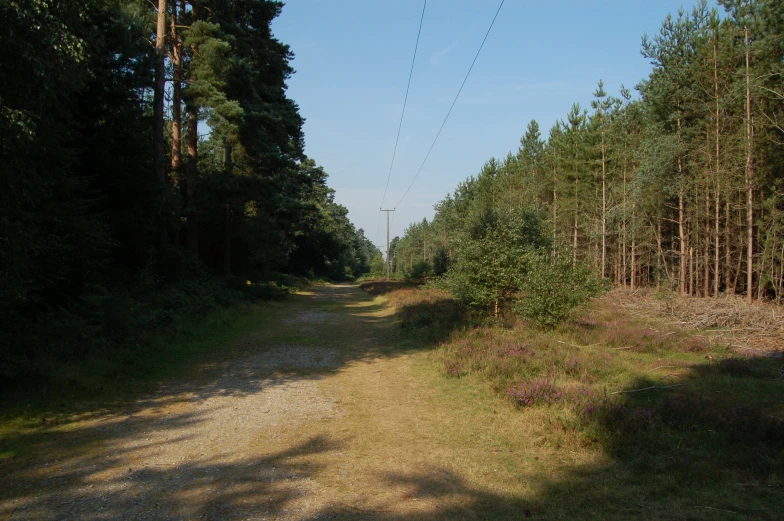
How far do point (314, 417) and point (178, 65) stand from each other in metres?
17.9

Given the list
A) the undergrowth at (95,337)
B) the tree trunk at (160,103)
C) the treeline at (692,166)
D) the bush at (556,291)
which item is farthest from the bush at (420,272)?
the bush at (556,291)

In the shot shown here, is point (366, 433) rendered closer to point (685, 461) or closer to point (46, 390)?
point (685, 461)

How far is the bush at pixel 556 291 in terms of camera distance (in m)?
12.4

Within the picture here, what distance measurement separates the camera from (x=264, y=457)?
5223 millimetres

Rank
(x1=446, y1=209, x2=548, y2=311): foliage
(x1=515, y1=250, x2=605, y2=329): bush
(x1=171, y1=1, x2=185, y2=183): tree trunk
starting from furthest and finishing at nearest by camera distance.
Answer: (x1=171, y1=1, x2=185, y2=183): tree trunk, (x1=446, y1=209, x2=548, y2=311): foliage, (x1=515, y1=250, x2=605, y2=329): bush

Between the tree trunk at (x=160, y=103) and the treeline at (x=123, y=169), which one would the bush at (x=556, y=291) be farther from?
the tree trunk at (x=160, y=103)

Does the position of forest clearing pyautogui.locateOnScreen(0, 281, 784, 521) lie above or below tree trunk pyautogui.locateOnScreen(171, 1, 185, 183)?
below

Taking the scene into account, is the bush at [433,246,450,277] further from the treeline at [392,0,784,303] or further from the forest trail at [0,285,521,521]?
the forest trail at [0,285,521,521]

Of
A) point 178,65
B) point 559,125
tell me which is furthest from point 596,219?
point 178,65

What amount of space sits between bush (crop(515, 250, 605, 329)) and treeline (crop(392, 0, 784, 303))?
123 centimetres

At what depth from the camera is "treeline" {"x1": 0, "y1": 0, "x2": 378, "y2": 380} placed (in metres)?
6.51

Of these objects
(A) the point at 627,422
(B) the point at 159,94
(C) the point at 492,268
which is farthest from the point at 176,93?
(A) the point at 627,422

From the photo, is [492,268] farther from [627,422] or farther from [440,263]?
[440,263]

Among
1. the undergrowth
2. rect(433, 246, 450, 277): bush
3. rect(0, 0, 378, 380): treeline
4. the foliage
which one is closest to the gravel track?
the undergrowth
